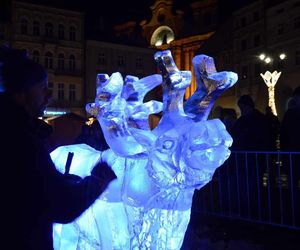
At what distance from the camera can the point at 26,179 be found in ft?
5.17

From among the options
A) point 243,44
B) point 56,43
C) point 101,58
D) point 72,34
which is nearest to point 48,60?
point 56,43

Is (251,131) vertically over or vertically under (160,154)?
over

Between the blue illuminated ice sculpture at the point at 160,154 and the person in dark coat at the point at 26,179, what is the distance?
0.50 m

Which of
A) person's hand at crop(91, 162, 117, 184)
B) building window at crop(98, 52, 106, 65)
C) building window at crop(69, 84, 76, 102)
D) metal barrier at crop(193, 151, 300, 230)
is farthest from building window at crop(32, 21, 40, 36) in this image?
person's hand at crop(91, 162, 117, 184)

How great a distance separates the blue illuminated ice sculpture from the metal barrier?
2516 mm

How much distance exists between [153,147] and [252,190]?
121 inches

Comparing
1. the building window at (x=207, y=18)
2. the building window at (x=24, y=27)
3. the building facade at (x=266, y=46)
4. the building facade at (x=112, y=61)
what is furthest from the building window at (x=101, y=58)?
the building facade at (x=266, y=46)

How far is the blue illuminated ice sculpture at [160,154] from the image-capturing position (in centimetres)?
199

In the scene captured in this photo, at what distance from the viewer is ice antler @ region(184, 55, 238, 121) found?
213 cm

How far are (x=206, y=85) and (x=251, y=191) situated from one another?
3.01 meters

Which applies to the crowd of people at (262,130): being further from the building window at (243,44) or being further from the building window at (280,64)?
the building window at (243,44)

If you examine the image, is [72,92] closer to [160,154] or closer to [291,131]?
[291,131]

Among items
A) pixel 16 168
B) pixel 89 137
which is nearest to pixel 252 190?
pixel 89 137

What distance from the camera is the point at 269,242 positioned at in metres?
3.98
